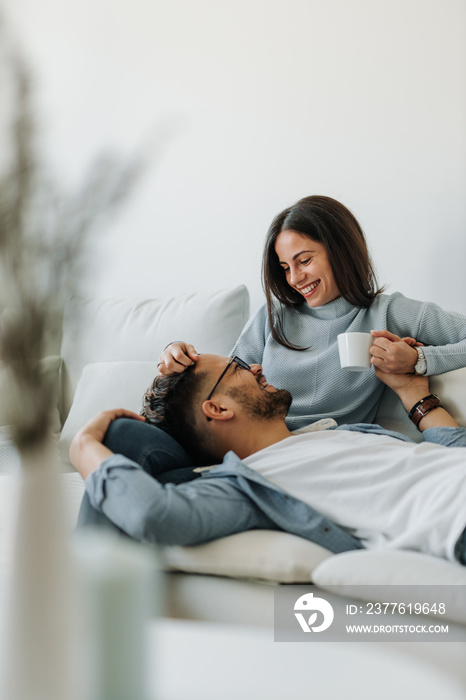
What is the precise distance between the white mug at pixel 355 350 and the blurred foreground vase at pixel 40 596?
46.7 inches

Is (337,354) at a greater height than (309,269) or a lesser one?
lesser

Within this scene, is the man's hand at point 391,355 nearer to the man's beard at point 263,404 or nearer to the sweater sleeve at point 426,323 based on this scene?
the sweater sleeve at point 426,323

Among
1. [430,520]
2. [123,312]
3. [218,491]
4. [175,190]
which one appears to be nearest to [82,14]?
[175,190]

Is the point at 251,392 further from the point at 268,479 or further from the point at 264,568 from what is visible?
the point at 264,568

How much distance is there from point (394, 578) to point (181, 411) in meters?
0.67

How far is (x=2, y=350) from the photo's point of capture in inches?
18.7

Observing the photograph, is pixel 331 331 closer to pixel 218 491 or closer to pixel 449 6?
pixel 218 491

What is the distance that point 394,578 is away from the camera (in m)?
0.94

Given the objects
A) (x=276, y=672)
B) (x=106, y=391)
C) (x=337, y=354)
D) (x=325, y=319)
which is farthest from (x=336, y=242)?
(x=276, y=672)

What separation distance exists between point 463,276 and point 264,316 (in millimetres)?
734

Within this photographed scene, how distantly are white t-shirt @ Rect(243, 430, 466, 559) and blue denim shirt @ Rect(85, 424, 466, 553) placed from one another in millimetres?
45

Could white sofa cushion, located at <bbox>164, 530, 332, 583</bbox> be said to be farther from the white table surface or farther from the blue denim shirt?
the white table surface

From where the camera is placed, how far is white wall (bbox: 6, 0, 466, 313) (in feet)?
7.34

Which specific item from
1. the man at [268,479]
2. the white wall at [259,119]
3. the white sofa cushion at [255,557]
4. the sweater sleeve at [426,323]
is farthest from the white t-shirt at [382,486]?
the white wall at [259,119]
